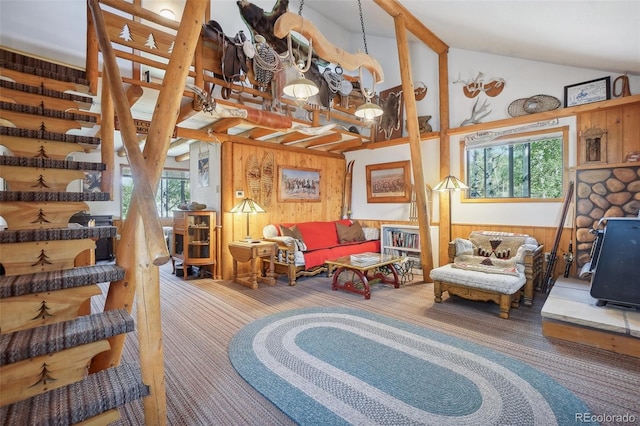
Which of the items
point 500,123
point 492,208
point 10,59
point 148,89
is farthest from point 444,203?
point 10,59

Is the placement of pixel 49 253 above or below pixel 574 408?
above

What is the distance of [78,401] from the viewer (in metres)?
1.19

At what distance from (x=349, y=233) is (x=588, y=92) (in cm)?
401

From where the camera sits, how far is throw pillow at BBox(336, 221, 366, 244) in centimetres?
586

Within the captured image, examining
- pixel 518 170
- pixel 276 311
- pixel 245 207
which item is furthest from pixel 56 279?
pixel 518 170

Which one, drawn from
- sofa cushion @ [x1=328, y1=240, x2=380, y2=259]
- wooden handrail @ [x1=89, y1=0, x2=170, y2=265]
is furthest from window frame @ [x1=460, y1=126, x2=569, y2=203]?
wooden handrail @ [x1=89, y1=0, x2=170, y2=265]

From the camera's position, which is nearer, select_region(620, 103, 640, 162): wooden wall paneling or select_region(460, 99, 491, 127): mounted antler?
select_region(620, 103, 640, 162): wooden wall paneling

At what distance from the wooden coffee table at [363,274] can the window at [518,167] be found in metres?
1.79

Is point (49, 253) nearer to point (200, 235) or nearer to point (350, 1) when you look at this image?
point (200, 235)

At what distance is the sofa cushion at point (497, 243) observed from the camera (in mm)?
4004

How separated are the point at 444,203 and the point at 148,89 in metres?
4.52

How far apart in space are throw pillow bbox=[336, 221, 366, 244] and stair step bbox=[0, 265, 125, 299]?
4479 mm

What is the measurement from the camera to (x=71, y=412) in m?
1.13

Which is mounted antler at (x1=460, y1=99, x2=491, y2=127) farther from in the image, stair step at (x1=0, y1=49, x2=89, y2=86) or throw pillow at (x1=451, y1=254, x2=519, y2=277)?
stair step at (x1=0, y1=49, x2=89, y2=86)
